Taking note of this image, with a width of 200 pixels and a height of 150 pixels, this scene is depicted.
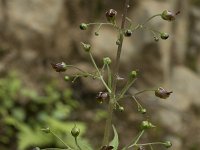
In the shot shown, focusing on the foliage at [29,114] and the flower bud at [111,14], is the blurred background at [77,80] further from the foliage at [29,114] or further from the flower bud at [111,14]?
the flower bud at [111,14]

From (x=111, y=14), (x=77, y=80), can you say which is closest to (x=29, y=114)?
(x=77, y=80)

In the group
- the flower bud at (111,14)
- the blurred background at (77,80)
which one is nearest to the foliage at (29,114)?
the blurred background at (77,80)

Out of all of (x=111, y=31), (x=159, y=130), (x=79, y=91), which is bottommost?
(x=159, y=130)

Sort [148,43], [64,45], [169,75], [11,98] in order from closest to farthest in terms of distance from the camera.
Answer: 1. [11,98]
2. [64,45]
3. [148,43]
4. [169,75]

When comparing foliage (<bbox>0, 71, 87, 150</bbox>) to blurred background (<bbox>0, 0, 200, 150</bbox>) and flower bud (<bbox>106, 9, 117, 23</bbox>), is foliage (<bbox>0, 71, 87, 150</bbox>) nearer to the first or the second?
blurred background (<bbox>0, 0, 200, 150</bbox>)

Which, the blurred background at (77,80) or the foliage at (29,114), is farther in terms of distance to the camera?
the blurred background at (77,80)

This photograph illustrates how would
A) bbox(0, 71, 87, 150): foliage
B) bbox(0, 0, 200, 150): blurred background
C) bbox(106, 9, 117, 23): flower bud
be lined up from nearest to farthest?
bbox(106, 9, 117, 23): flower bud → bbox(0, 71, 87, 150): foliage → bbox(0, 0, 200, 150): blurred background

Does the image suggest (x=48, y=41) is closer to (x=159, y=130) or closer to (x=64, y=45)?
(x=64, y=45)

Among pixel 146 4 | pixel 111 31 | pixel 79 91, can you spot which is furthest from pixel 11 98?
pixel 146 4

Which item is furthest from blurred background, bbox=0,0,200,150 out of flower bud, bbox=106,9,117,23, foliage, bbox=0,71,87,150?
flower bud, bbox=106,9,117,23
